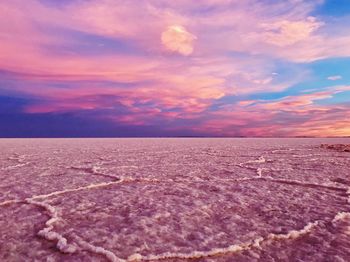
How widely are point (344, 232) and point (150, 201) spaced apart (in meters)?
1.31

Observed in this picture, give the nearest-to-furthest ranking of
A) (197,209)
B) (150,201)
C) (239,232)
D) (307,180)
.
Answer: (239,232) → (197,209) → (150,201) → (307,180)

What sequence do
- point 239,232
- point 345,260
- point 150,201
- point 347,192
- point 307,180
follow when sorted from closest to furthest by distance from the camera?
1. point 345,260
2. point 239,232
3. point 150,201
4. point 347,192
5. point 307,180

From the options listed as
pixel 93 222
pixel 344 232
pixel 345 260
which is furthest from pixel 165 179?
Result: pixel 345 260

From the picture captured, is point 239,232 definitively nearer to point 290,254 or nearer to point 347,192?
point 290,254

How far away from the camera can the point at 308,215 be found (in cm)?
231

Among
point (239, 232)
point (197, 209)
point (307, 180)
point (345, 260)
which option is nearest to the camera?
point (345, 260)

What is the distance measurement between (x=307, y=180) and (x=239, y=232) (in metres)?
1.88

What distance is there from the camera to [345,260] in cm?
165

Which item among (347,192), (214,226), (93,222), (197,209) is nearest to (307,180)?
(347,192)

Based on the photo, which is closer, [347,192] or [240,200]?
[240,200]

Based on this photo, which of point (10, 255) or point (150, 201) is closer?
point (10, 255)

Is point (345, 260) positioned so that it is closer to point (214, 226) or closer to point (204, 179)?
point (214, 226)

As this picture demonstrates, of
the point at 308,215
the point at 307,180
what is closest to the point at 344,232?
the point at 308,215

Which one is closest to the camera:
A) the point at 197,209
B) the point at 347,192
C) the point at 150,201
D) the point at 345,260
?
the point at 345,260
